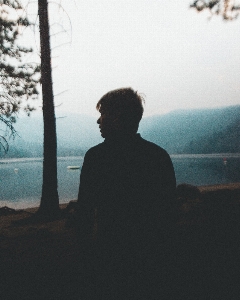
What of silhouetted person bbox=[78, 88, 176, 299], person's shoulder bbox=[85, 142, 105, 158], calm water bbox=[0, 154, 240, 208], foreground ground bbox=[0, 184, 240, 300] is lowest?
calm water bbox=[0, 154, 240, 208]

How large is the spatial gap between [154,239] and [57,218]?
254 inches

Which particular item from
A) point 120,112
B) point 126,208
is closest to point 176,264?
point 126,208

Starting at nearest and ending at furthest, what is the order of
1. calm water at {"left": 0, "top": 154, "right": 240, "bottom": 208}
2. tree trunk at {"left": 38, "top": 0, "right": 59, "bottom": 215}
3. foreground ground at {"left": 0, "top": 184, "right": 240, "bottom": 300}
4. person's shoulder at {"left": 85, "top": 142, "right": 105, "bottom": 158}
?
person's shoulder at {"left": 85, "top": 142, "right": 105, "bottom": 158}
foreground ground at {"left": 0, "top": 184, "right": 240, "bottom": 300}
tree trunk at {"left": 38, "top": 0, "right": 59, "bottom": 215}
calm water at {"left": 0, "top": 154, "right": 240, "bottom": 208}

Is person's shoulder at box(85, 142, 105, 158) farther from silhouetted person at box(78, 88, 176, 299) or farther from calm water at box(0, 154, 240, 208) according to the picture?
calm water at box(0, 154, 240, 208)

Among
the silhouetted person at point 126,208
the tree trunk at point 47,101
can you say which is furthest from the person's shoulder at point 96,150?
the tree trunk at point 47,101

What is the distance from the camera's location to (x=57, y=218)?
7.48 meters

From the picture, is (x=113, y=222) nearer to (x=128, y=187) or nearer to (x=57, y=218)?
(x=128, y=187)

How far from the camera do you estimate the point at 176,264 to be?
1639 millimetres

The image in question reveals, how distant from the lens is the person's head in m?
1.54

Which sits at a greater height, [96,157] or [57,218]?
[96,157]

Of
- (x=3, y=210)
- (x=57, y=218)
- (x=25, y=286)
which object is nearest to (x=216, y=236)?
(x=25, y=286)

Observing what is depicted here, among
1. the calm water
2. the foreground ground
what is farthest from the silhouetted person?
the calm water

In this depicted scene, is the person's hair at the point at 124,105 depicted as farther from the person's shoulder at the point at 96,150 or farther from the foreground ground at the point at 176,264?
the foreground ground at the point at 176,264

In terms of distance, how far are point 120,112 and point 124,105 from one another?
5 centimetres
